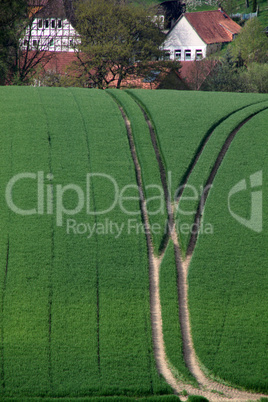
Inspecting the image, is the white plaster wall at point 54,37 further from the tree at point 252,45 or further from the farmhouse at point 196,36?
the tree at point 252,45

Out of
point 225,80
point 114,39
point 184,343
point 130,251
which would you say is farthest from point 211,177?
point 114,39

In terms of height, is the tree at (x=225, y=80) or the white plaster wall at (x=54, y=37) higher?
the white plaster wall at (x=54, y=37)

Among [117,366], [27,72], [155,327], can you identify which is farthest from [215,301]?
[27,72]

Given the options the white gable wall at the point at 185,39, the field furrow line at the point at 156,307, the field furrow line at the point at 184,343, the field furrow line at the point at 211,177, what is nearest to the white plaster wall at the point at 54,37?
the white gable wall at the point at 185,39

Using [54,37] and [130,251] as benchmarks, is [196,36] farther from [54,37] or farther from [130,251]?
[130,251]

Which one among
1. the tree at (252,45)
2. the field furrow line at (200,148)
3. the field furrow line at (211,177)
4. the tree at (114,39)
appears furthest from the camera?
the tree at (252,45)

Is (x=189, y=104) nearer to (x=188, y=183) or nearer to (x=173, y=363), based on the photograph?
(x=188, y=183)
